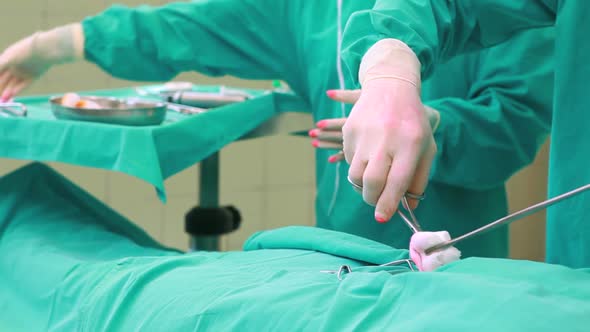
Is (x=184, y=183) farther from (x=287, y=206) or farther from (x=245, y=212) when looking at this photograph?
(x=287, y=206)

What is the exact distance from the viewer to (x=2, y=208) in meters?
1.27

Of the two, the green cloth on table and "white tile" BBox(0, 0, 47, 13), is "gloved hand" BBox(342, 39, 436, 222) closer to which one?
the green cloth on table

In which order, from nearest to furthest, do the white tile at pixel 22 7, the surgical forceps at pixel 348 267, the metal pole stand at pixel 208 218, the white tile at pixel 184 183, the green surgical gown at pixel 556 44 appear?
the surgical forceps at pixel 348 267
the green surgical gown at pixel 556 44
the metal pole stand at pixel 208 218
the white tile at pixel 22 7
the white tile at pixel 184 183

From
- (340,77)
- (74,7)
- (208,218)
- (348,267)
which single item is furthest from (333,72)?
(74,7)

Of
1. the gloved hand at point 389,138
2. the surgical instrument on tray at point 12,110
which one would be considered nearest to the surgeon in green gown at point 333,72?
the surgical instrument on tray at point 12,110

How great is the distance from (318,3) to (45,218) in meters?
0.71

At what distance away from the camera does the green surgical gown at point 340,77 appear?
137 centimetres

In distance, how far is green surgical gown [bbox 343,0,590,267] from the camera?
3.03ft

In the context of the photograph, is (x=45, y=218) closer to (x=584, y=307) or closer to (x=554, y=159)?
(x=554, y=159)

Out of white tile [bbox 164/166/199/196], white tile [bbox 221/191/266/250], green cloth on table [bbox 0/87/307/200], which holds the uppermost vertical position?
green cloth on table [bbox 0/87/307/200]

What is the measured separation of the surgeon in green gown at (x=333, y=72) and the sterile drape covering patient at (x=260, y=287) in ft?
1.64

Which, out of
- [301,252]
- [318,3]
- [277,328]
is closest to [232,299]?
[277,328]

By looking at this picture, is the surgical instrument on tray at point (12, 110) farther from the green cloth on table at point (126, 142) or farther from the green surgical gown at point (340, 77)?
the green surgical gown at point (340, 77)

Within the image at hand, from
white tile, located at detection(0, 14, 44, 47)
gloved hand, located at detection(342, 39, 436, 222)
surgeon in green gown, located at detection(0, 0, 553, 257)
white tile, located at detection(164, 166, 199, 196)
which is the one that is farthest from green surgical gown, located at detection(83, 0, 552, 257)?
white tile, located at detection(164, 166, 199, 196)
